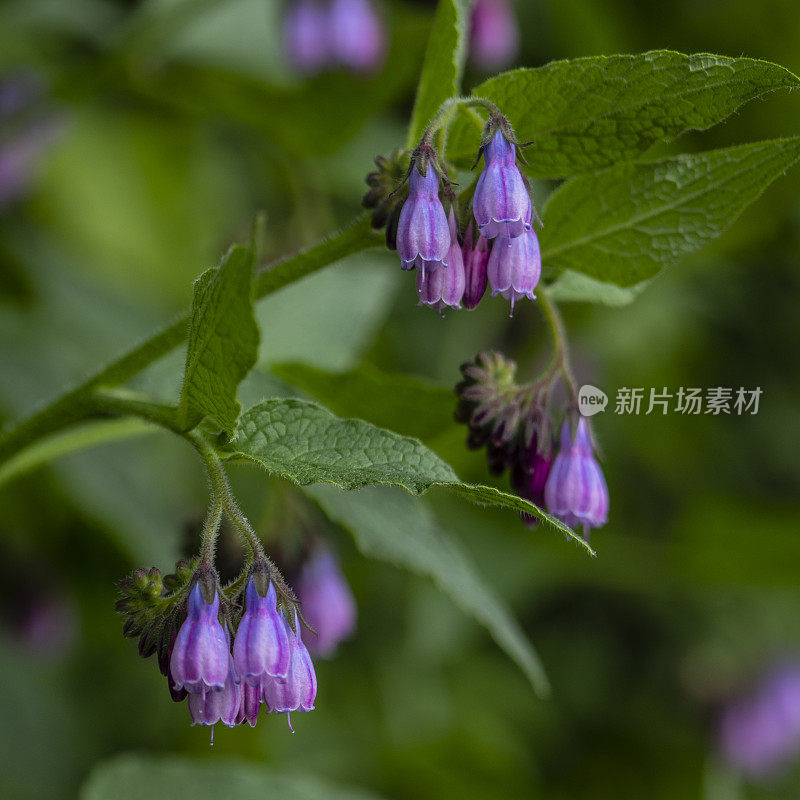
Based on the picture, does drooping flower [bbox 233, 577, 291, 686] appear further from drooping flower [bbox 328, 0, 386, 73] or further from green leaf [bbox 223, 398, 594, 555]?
drooping flower [bbox 328, 0, 386, 73]

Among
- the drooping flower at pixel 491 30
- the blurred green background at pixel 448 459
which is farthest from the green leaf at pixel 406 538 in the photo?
the drooping flower at pixel 491 30

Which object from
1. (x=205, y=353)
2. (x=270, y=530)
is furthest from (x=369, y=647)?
(x=205, y=353)

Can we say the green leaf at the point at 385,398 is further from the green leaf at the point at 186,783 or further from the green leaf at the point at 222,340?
the green leaf at the point at 186,783

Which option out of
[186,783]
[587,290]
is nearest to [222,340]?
[587,290]

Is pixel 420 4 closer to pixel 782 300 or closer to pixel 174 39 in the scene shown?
pixel 174 39

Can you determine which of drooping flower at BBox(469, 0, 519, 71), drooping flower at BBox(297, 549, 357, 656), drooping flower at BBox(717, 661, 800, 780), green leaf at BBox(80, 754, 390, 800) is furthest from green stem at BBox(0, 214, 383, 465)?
drooping flower at BBox(717, 661, 800, 780)

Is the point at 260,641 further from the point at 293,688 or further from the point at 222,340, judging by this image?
the point at 222,340
